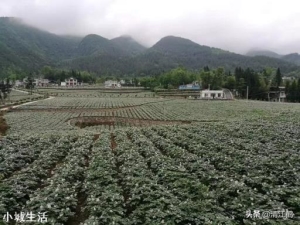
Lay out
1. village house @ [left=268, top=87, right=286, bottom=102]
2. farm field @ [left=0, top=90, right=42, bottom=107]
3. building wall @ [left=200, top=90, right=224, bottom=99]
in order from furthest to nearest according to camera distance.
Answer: village house @ [left=268, top=87, right=286, bottom=102], building wall @ [left=200, top=90, right=224, bottom=99], farm field @ [left=0, top=90, right=42, bottom=107]

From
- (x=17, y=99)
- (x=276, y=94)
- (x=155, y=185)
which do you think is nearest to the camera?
(x=155, y=185)

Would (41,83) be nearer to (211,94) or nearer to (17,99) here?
(17,99)

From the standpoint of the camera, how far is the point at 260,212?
9.27m

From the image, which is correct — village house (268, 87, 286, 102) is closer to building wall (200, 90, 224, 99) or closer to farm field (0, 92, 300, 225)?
A: building wall (200, 90, 224, 99)

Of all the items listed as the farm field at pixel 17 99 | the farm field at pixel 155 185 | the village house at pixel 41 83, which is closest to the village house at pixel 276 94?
the farm field at pixel 17 99

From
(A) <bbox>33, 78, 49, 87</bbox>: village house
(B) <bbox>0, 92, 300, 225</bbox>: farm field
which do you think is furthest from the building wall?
(A) <bbox>33, 78, 49, 87</bbox>: village house

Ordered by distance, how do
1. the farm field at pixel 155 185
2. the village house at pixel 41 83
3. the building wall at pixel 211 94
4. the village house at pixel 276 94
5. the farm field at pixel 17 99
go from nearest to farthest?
the farm field at pixel 155 185 < the farm field at pixel 17 99 < the building wall at pixel 211 94 < the village house at pixel 276 94 < the village house at pixel 41 83

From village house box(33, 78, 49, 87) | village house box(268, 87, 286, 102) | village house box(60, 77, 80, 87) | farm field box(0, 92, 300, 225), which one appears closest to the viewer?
farm field box(0, 92, 300, 225)

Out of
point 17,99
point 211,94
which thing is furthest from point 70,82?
point 211,94

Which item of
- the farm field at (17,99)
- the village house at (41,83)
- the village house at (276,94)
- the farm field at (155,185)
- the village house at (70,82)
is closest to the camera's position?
the farm field at (155,185)

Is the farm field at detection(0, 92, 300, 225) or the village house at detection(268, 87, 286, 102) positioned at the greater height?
the village house at detection(268, 87, 286, 102)

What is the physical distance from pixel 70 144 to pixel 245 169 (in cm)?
1366

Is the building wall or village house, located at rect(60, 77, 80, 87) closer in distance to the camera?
the building wall

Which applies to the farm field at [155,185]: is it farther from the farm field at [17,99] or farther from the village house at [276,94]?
the village house at [276,94]
